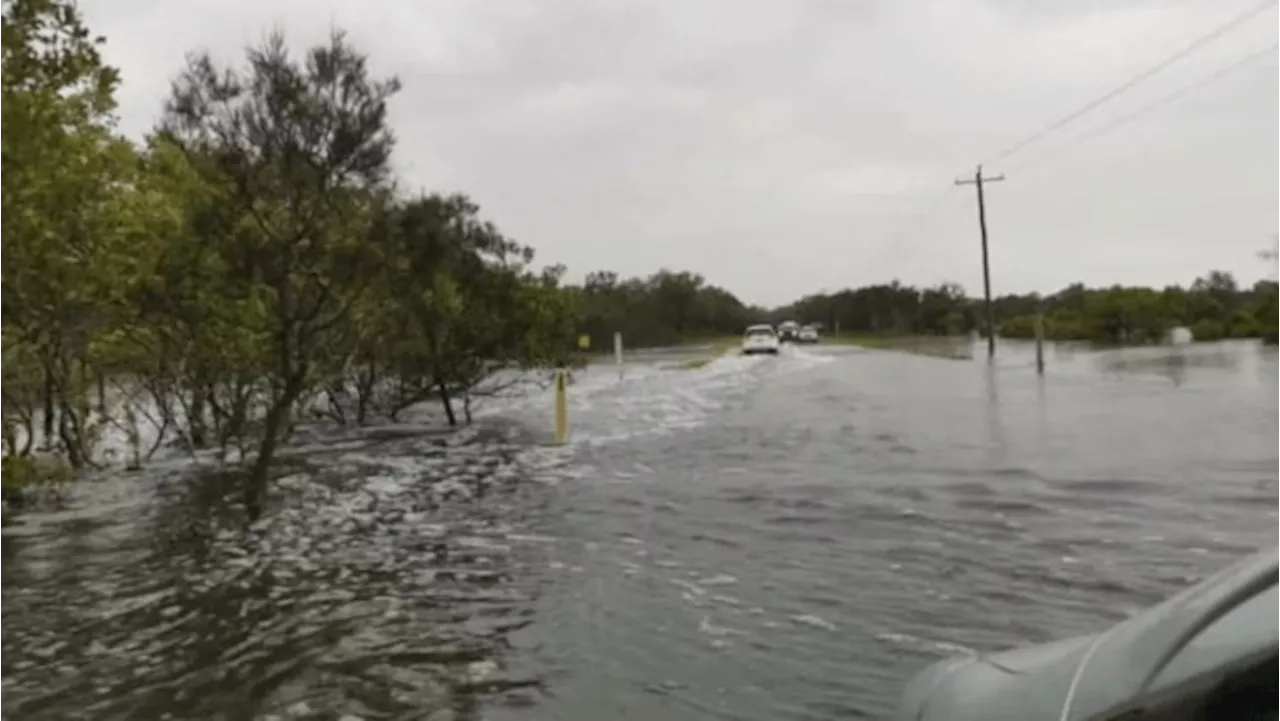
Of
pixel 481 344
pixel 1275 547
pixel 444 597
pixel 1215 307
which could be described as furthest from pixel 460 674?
pixel 1215 307

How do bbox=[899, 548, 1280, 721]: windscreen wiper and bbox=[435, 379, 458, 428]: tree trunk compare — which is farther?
bbox=[435, 379, 458, 428]: tree trunk

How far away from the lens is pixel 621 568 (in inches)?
426

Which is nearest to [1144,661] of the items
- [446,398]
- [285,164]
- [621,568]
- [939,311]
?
[621,568]

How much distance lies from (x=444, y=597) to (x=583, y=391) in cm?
3110

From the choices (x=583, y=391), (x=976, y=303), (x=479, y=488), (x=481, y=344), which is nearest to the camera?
(x=479, y=488)

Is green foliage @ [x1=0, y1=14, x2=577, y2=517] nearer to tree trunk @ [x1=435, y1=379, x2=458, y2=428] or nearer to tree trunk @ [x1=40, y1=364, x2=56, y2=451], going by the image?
tree trunk @ [x1=40, y1=364, x2=56, y2=451]

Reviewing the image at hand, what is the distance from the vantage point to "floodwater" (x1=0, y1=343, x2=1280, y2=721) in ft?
24.1

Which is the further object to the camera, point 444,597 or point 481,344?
point 481,344

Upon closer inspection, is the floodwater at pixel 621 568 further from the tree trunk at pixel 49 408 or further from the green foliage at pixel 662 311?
the green foliage at pixel 662 311

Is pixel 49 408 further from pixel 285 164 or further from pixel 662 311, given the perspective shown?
pixel 662 311

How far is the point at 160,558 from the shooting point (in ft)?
40.7

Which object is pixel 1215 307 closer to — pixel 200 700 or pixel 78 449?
pixel 78 449

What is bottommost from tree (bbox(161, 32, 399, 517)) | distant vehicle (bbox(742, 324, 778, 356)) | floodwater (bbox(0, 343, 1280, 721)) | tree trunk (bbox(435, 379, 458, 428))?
floodwater (bbox(0, 343, 1280, 721))

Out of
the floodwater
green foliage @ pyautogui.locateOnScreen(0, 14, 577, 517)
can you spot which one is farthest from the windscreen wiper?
green foliage @ pyautogui.locateOnScreen(0, 14, 577, 517)
